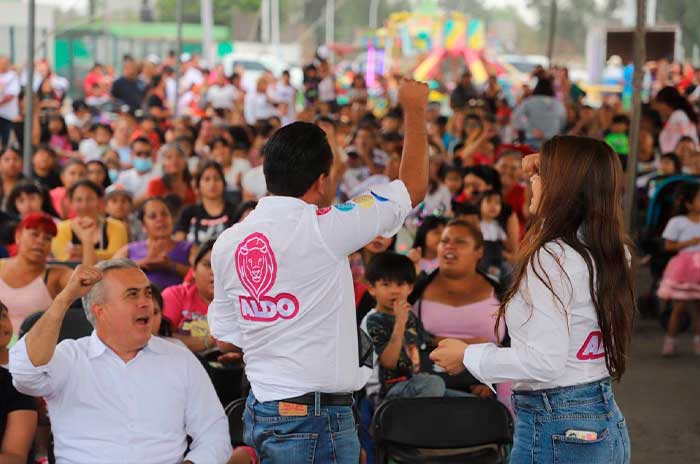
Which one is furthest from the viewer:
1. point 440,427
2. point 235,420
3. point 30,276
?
point 30,276

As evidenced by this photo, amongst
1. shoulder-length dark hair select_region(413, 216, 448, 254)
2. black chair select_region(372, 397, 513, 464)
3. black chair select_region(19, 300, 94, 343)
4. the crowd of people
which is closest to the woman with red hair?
the crowd of people

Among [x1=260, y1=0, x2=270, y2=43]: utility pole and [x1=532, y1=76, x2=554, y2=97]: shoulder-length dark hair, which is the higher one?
[x1=260, y1=0, x2=270, y2=43]: utility pole

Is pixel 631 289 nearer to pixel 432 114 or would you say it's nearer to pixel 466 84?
pixel 432 114

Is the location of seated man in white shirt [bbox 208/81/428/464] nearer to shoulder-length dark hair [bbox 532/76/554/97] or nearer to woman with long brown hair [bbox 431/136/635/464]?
woman with long brown hair [bbox 431/136/635/464]

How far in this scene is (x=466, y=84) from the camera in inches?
890

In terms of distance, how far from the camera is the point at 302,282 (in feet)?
11.5

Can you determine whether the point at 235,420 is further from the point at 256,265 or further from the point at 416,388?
the point at 256,265

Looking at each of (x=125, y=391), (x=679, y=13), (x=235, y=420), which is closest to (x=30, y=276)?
(x=235, y=420)

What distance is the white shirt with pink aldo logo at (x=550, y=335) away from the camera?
125 inches

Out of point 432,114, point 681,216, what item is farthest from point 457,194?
point 432,114

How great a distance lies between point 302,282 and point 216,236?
4696 mm

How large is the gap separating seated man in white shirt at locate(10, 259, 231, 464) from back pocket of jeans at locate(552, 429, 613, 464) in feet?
4.46

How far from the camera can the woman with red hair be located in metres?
6.34

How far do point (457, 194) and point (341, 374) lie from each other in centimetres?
671
